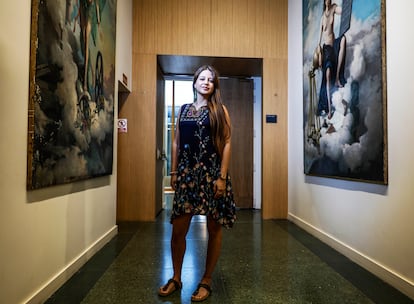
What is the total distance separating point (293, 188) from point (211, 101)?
265 centimetres

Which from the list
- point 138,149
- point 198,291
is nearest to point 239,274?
point 198,291

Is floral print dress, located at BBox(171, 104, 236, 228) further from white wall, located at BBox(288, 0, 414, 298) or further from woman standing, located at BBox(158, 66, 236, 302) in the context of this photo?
white wall, located at BBox(288, 0, 414, 298)

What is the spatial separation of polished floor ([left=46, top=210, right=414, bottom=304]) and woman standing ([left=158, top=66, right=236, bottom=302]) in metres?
0.24

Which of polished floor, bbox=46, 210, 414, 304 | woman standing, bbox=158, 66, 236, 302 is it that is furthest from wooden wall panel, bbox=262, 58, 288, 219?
woman standing, bbox=158, 66, 236, 302

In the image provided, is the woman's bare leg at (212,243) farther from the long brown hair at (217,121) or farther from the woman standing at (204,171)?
the long brown hair at (217,121)

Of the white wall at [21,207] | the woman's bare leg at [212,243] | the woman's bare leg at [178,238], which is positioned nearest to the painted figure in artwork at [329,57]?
the woman's bare leg at [212,243]

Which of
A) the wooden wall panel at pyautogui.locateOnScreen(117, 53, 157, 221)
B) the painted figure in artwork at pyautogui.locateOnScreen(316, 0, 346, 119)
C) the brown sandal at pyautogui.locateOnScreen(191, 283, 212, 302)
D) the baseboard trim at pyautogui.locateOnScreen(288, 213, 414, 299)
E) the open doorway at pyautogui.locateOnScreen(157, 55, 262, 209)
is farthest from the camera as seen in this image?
the open doorway at pyautogui.locateOnScreen(157, 55, 262, 209)

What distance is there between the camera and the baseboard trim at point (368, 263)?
1888 mm

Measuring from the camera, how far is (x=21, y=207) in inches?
61.7

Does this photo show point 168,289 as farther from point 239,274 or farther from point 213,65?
point 213,65

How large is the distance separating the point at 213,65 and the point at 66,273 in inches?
139

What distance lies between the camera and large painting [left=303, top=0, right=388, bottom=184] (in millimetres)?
2189

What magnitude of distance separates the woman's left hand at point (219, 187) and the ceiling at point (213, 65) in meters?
2.90

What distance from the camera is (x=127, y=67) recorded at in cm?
383
